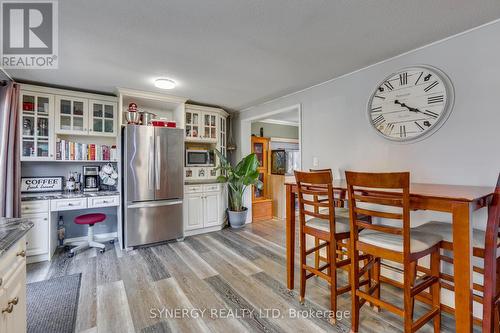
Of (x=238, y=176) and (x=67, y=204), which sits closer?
(x=67, y=204)

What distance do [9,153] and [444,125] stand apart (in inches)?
180

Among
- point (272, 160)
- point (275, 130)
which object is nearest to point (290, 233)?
point (272, 160)

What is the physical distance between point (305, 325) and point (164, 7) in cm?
258

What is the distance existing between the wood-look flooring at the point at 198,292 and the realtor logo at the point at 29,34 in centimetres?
237

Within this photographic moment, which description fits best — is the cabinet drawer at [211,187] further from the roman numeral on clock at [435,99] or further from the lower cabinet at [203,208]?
the roman numeral on clock at [435,99]

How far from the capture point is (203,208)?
4.20m

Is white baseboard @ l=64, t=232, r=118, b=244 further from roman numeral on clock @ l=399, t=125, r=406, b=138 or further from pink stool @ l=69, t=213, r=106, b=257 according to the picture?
roman numeral on clock @ l=399, t=125, r=406, b=138

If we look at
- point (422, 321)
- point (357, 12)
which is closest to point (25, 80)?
point (357, 12)

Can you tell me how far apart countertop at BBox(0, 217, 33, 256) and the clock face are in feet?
9.92

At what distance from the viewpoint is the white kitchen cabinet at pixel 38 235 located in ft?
9.55

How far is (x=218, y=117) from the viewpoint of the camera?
4.61 meters

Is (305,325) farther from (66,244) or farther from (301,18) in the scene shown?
(66,244)

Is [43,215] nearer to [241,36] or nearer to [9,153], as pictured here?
[9,153]

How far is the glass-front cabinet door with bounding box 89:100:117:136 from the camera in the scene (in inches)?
140
